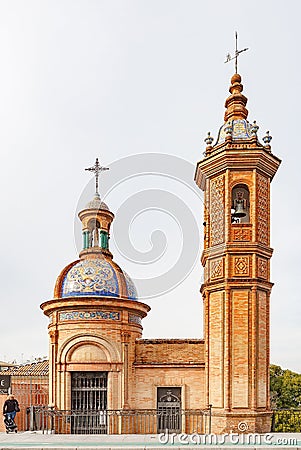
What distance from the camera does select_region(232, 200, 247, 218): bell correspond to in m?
18.7

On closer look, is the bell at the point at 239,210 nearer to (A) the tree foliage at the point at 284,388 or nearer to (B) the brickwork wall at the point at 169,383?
(B) the brickwork wall at the point at 169,383

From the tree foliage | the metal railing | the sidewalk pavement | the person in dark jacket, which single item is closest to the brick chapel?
the metal railing

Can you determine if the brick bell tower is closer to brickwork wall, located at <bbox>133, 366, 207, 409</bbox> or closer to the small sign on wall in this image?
brickwork wall, located at <bbox>133, 366, 207, 409</bbox>

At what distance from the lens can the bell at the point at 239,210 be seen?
18.7 meters

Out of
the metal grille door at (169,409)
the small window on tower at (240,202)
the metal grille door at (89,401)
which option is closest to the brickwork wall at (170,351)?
the metal grille door at (169,409)

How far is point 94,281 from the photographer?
20.0m

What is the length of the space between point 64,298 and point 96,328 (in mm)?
1314

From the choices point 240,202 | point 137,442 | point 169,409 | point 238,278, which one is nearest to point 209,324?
point 238,278

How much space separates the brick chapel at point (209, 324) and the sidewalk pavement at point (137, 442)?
1878 mm

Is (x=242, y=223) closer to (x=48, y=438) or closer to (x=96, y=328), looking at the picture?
(x=96, y=328)

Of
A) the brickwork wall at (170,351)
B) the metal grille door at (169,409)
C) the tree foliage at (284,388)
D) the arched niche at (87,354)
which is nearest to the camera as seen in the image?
the metal grille door at (169,409)

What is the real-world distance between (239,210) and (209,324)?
3.30 m

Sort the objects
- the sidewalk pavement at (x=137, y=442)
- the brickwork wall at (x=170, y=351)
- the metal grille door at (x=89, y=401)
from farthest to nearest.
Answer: the brickwork wall at (x=170, y=351), the metal grille door at (x=89, y=401), the sidewalk pavement at (x=137, y=442)

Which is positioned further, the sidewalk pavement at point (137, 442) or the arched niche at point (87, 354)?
the arched niche at point (87, 354)
